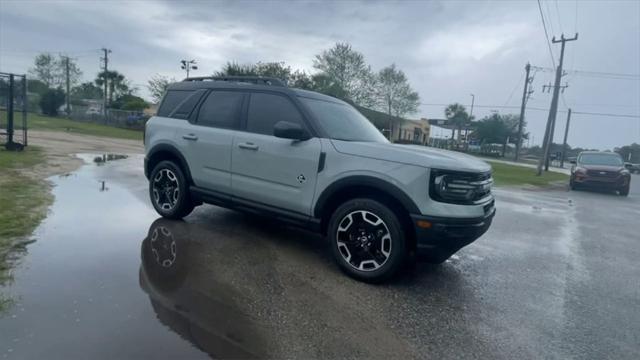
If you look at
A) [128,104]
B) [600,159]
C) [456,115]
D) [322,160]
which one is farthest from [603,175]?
[456,115]

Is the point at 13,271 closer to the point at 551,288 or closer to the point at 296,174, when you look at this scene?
the point at 296,174

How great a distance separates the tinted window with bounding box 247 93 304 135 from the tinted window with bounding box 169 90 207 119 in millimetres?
1036

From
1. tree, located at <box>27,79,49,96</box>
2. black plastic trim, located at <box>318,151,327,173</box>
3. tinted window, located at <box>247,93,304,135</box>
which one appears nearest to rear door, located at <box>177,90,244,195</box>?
tinted window, located at <box>247,93,304,135</box>

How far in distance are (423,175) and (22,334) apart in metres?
3.44

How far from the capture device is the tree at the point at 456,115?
245 feet

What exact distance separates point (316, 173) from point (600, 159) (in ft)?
58.1

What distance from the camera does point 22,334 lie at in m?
2.67

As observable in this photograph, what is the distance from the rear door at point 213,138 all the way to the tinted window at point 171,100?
45 centimetres

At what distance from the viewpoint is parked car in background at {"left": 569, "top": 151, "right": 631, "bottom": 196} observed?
51.7 ft

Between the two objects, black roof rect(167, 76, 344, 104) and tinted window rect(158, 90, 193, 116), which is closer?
black roof rect(167, 76, 344, 104)

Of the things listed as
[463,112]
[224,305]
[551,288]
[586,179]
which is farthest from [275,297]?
[463,112]

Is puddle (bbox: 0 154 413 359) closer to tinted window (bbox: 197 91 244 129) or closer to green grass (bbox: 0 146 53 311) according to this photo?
green grass (bbox: 0 146 53 311)

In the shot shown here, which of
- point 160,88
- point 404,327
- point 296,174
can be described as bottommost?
point 404,327

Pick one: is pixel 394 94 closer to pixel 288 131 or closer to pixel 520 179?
pixel 520 179
